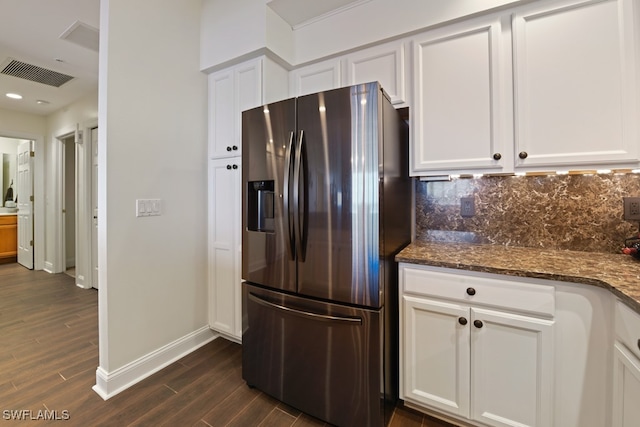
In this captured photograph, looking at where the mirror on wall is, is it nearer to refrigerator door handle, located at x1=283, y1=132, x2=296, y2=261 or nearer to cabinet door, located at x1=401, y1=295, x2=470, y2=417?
refrigerator door handle, located at x1=283, y1=132, x2=296, y2=261

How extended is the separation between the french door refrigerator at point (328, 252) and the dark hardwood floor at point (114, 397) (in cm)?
15

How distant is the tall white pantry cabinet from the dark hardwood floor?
377 millimetres

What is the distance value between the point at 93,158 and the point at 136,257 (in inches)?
106

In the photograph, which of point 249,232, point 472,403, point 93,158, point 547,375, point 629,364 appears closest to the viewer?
point 629,364

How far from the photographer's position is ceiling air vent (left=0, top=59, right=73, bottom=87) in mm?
2902

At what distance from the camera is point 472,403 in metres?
1.28

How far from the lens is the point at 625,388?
939 millimetres

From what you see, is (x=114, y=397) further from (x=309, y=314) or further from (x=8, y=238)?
(x=8, y=238)

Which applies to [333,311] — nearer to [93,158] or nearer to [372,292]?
[372,292]

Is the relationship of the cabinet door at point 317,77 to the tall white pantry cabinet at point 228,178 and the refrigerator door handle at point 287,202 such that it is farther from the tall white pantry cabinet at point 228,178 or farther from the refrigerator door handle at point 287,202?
the refrigerator door handle at point 287,202

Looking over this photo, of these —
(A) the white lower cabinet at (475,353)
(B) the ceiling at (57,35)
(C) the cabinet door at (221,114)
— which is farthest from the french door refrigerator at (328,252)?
(B) the ceiling at (57,35)

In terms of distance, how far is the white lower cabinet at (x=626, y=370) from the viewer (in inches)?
34.3

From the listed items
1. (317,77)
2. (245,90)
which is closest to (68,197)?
(245,90)

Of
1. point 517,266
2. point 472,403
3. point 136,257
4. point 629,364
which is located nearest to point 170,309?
point 136,257
